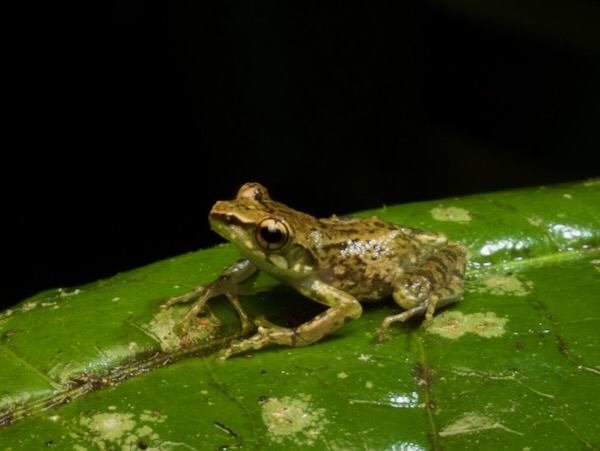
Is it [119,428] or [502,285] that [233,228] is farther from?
[502,285]

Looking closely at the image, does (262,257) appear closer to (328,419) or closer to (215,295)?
(215,295)

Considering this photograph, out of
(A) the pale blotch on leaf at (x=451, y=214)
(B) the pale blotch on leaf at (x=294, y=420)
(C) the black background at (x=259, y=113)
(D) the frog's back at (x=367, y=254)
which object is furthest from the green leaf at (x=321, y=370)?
(C) the black background at (x=259, y=113)

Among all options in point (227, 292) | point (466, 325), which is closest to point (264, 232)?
point (227, 292)

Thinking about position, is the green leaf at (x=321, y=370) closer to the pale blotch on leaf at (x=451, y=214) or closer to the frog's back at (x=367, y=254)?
the frog's back at (x=367, y=254)

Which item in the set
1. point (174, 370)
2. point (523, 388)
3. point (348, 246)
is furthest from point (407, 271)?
point (174, 370)

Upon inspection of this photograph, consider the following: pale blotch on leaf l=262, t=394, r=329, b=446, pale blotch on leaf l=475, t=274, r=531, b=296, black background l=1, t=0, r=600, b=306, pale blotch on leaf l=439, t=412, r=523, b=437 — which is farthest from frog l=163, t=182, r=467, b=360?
black background l=1, t=0, r=600, b=306

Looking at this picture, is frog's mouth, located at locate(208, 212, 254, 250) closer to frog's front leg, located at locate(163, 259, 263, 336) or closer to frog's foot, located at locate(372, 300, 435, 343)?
frog's front leg, located at locate(163, 259, 263, 336)

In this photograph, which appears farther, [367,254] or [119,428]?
[367,254]
